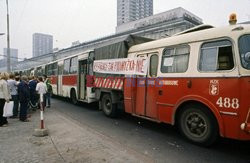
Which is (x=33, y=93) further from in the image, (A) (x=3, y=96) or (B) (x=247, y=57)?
(B) (x=247, y=57)

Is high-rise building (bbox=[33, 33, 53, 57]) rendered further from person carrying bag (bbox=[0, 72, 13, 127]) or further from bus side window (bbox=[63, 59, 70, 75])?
person carrying bag (bbox=[0, 72, 13, 127])

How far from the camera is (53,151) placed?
4.39m

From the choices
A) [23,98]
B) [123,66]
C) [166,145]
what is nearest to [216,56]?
[166,145]

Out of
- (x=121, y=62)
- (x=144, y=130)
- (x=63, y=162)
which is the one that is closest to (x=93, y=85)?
(x=121, y=62)

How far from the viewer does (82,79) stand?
10695 mm

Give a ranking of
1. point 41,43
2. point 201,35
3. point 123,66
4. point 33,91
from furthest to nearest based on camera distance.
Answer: point 41,43
point 33,91
point 123,66
point 201,35

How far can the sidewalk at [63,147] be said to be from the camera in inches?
158

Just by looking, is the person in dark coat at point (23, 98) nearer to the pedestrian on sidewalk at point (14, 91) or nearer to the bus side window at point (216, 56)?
the pedestrian on sidewalk at point (14, 91)

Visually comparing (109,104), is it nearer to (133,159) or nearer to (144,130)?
(144,130)

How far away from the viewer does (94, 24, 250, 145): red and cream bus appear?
155 inches

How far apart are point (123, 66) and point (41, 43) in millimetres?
57684

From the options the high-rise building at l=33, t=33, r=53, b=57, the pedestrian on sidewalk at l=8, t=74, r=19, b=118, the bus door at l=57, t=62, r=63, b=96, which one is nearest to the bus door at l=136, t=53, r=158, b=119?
the pedestrian on sidewalk at l=8, t=74, r=19, b=118

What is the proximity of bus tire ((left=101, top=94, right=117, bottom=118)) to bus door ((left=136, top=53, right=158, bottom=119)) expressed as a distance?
1630 mm

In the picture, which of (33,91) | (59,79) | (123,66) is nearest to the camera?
(123,66)
